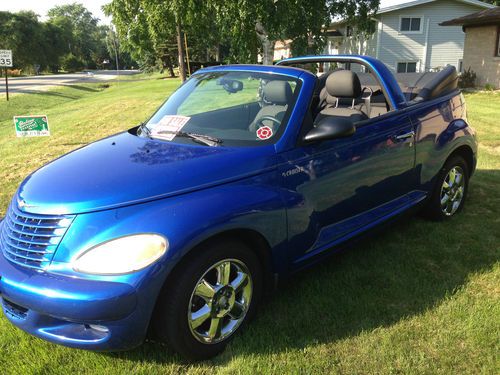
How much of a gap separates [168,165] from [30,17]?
90.6m

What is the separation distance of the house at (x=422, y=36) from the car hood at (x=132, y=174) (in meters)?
27.5

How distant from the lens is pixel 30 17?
260ft

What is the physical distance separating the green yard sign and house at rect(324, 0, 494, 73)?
79.6 feet

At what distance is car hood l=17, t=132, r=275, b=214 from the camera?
2.39m

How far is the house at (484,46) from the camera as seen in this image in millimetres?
20078

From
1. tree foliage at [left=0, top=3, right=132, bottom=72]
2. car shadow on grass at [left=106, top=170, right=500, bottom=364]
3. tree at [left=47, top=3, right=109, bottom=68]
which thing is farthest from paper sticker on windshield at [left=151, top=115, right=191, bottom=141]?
tree at [left=47, top=3, right=109, bottom=68]

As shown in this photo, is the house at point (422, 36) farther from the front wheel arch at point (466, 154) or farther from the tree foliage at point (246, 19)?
the front wheel arch at point (466, 154)

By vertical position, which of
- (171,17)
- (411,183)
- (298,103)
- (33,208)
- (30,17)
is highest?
(30,17)

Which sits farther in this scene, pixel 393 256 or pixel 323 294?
pixel 393 256

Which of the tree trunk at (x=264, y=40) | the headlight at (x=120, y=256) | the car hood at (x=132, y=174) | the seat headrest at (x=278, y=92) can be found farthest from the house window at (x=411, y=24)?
the headlight at (x=120, y=256)

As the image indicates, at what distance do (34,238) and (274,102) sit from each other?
6.20ft

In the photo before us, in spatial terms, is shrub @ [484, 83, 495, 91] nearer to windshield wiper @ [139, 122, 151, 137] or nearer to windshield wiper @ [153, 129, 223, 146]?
windshield wiper @ [139, 122, 151, 137]

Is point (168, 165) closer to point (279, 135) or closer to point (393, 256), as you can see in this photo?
point (279, 135)

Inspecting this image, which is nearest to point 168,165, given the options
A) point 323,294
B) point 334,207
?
point 334,207
